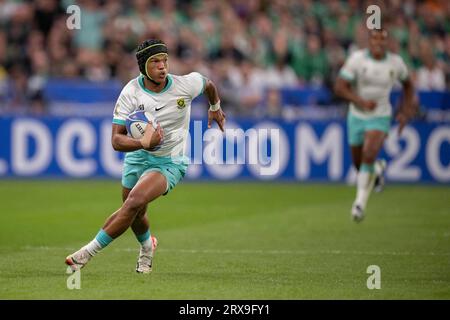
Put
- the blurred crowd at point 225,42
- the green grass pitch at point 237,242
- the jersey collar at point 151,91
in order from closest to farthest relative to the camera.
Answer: the green grass pitch at point 237,242 → the jersey collar at point 151,91 → the blurred crowd at point 225,42

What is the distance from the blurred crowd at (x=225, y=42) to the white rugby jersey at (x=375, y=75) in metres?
6.16

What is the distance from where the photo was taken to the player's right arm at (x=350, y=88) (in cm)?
1523

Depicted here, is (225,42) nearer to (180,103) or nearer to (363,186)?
(363,186)

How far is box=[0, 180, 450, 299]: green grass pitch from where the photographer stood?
9289 mm

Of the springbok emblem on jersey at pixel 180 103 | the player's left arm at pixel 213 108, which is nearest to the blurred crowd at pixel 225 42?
the player's left arm at pixel 213 108

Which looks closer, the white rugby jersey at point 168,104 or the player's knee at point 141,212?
the white rugby jersey at point 168,104

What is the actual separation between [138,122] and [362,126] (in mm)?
6321

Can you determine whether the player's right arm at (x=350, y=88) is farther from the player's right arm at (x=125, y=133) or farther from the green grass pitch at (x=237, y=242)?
the player's right arm at (x=125, y=133)

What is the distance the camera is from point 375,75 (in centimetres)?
1562

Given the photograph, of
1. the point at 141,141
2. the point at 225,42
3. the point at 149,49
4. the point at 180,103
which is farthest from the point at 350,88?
the point at 225,42

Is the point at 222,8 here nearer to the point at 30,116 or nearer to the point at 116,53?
the point at 116,53

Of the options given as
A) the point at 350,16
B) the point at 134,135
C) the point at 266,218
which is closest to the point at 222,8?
the point at 350,16

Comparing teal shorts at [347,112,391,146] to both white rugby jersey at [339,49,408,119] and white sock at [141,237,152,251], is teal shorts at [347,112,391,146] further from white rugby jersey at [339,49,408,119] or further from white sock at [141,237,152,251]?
white sock at [141,237,152,251]

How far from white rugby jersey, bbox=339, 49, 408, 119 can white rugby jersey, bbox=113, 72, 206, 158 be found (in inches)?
218
